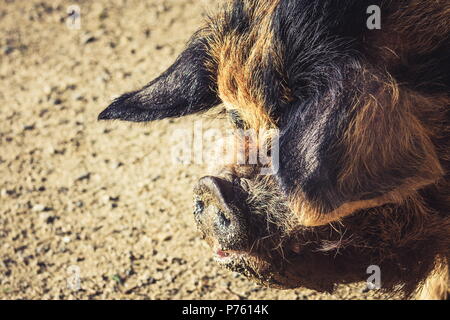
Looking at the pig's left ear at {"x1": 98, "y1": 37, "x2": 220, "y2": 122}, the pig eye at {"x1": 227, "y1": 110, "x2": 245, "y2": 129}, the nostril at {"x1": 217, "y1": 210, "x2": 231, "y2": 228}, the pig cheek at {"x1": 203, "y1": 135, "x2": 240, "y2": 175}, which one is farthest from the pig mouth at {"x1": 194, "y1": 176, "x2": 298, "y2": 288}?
the pig's left ear at {"x1": 98, "y1": 37, "x2": 220, "y2": 122}

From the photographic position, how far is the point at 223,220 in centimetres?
264

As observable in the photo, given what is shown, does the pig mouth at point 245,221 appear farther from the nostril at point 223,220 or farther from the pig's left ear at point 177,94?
the pig's left ear at point 177,94

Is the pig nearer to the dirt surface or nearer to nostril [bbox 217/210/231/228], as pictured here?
nostril [bbox 217/210/231/228]

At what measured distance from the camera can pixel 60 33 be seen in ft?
21.9

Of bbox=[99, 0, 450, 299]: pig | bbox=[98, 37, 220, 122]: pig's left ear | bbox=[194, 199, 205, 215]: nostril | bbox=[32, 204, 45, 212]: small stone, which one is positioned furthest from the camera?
bbox=[32, 204, 45, 212]: small stone

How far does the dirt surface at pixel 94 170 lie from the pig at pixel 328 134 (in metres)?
1.27

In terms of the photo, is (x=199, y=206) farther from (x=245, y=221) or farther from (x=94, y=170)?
(x=94, y=170)

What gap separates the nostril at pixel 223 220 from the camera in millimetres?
2624

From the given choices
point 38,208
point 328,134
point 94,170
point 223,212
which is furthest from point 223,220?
point 94,170

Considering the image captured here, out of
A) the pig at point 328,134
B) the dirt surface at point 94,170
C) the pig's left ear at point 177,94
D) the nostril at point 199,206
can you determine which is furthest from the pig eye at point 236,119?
the dirt surface at point 94,170

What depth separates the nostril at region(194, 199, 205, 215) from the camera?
2.78 meters

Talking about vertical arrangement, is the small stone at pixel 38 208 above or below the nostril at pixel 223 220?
below

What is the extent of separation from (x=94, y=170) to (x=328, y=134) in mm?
3139
